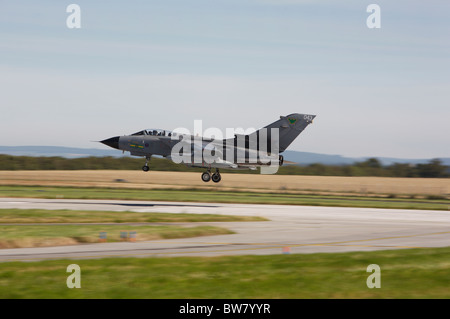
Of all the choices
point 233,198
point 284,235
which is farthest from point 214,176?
point 284,235

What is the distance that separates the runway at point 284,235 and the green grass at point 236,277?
9.34 ft

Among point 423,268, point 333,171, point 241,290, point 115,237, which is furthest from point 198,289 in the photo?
point 333,171

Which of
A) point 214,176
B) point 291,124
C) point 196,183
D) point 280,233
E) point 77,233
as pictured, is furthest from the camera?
point 196,183

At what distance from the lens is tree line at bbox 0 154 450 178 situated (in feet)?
358

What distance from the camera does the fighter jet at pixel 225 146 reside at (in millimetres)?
49188

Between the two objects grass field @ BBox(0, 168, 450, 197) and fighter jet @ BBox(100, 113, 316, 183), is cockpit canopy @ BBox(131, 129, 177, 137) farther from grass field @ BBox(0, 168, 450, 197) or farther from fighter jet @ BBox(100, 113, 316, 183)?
grass field @ BBox(0, 168, 450, 197)

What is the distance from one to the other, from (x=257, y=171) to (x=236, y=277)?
92450mm

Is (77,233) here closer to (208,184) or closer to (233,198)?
(233,198)

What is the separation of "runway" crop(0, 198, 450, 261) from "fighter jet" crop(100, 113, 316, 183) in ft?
13.9

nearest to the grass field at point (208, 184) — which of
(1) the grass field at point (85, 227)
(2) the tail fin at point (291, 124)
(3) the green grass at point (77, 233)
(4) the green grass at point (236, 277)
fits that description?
(2) the tail fin at point (291, 124)

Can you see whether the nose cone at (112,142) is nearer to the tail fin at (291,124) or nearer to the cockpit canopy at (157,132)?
the cockpit canopy at (157,132)

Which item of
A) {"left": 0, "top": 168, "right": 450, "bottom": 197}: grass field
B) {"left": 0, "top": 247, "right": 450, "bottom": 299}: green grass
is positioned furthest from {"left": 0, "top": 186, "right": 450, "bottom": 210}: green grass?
{"left": 0, "top": 247, "right": 450, "bottom": 299}: green grass

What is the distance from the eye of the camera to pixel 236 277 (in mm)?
16875
